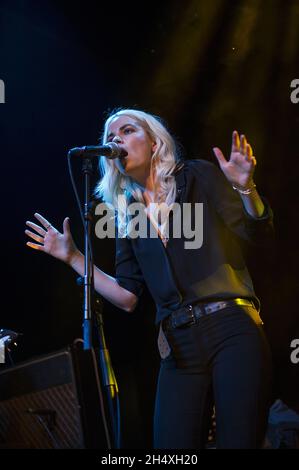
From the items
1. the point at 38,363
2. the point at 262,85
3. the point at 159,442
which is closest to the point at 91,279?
the point at 38,363

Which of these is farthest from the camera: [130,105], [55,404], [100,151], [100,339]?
[130,105]

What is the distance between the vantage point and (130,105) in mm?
4070

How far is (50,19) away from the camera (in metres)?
3.86

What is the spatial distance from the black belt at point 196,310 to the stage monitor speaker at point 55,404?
0.41 metres

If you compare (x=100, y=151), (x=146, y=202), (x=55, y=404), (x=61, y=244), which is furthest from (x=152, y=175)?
(x=55, y=404)

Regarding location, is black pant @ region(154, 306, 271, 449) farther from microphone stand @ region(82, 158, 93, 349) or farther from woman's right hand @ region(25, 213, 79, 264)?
woman's right hand @ region(25, 213, 79, 264)

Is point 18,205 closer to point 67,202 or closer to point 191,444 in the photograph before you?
point 67,202

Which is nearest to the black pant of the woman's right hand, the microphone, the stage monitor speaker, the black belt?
the black belt

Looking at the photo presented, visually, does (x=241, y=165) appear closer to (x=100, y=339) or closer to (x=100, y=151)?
(x=100, y=151)

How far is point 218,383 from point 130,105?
279 centimetres

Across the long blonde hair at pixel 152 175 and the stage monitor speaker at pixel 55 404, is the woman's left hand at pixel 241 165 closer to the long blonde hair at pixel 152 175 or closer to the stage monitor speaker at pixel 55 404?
the long blonde hair at pixel 152 175

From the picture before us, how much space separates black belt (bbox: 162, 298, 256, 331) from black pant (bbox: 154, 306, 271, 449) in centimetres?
2

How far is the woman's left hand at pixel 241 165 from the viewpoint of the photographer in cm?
178

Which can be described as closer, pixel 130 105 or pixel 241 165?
pixel 241 165
